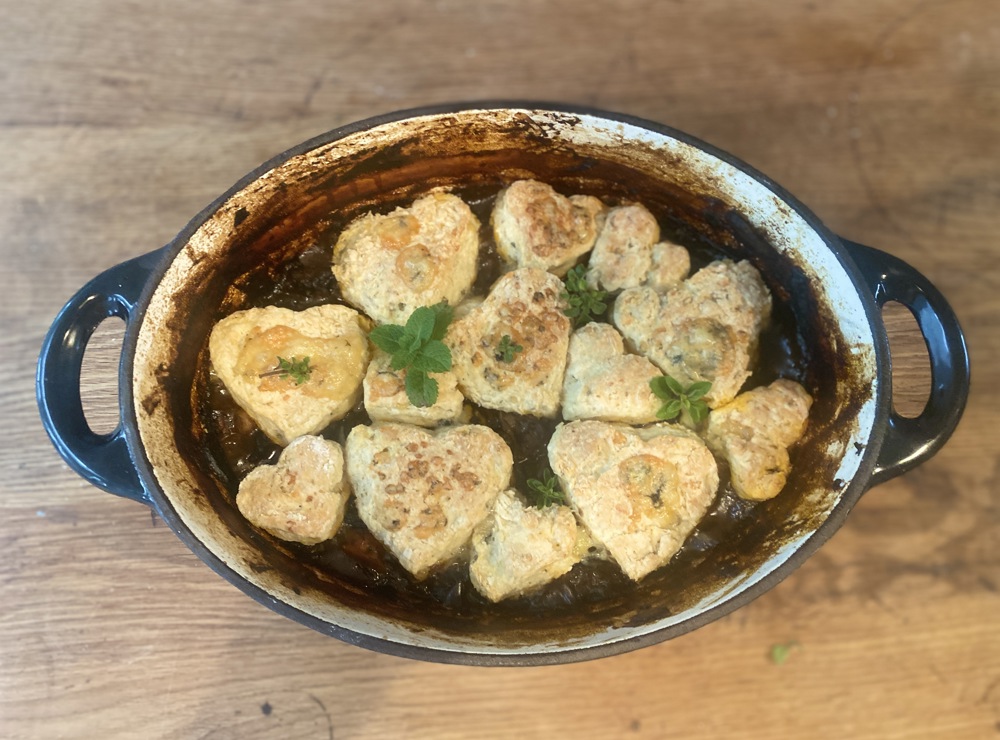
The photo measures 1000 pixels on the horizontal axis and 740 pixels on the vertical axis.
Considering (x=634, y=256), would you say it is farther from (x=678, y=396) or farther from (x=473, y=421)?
(x=473, y=421)

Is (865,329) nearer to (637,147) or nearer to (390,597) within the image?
(637,147)

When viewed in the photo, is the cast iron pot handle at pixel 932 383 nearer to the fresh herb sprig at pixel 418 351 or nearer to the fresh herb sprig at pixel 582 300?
the fresh herb sprig at pixel 582 300

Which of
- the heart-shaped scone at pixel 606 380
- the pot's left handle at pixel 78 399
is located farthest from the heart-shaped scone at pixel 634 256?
the pot's left handle at pixel 78 399

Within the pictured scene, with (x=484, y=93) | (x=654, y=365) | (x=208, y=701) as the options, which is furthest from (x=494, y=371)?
(x=208, y=701)

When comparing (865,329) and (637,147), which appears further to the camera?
(637,147)

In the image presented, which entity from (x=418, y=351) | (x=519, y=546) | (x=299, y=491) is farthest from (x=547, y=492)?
(x=299, y=491)
